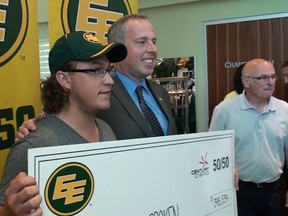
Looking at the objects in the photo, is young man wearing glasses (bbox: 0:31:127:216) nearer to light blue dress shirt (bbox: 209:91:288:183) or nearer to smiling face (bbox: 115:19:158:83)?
smiling face (bbox: 115:19:158:83)

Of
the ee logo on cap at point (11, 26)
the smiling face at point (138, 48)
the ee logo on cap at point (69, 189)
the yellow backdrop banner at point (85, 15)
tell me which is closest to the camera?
the ee logo on cap at point (69, 189)

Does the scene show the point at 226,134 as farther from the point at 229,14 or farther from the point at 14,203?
the point at 229,14

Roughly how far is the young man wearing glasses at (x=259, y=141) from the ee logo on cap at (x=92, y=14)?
1052mm

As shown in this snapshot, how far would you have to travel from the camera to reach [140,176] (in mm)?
1244

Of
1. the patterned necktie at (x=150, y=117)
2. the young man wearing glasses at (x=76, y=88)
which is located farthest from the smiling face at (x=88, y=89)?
the patterned necktie at (x=150, y=117)

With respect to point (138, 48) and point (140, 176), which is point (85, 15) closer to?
point (138, 48)

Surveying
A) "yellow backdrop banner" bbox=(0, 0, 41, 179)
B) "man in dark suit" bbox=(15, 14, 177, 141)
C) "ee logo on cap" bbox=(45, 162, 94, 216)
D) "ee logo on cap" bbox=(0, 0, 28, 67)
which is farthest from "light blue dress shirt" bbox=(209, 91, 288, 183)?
"ee logo on cap" bbox=(45, 162, 94, 216)

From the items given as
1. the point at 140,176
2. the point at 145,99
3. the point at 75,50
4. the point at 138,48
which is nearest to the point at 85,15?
the point at 138,48

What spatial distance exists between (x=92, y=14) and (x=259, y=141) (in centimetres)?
138

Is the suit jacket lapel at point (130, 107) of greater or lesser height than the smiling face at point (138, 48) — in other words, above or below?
below

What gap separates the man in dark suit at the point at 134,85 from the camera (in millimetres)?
1663

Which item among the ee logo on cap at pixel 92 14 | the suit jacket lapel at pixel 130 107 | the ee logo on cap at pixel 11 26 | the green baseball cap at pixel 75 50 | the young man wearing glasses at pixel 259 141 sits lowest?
the young man wearing glasses at pixel 259 141

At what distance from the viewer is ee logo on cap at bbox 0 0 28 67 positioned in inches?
65.1

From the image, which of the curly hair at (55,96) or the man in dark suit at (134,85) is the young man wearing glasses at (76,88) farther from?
the man in dark suit at (134,85)
